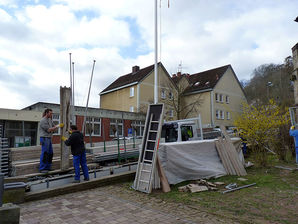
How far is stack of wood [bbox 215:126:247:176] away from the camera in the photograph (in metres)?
8.35

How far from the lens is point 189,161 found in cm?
770

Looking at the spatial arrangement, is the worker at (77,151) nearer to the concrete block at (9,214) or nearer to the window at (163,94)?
the concrete block at (9,214)

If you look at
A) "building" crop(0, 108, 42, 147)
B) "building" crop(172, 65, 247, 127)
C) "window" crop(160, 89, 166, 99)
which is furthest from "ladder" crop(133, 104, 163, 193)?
"building" crop(172, 65, 247, 127)

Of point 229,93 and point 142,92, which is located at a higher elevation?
point 229,93

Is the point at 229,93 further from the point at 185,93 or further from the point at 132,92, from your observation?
the point at 132,92

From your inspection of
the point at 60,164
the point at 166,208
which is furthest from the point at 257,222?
the point at 60,164

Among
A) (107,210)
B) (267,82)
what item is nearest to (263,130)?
(107,210)

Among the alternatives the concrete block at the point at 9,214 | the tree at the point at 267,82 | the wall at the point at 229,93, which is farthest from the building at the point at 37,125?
the tree at the point at 267,82

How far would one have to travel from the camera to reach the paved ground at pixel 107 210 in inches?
171

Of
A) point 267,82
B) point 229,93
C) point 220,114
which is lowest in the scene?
point 220,114

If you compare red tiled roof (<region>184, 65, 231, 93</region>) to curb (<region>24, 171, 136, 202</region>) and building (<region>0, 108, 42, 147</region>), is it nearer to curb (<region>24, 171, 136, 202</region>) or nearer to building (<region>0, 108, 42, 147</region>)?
building (<region>0, 108, 42, 147</region>)

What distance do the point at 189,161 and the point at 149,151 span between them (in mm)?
1625

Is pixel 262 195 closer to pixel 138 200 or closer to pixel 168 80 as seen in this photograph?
pixel 138 200

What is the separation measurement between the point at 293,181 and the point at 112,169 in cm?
573
